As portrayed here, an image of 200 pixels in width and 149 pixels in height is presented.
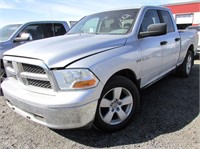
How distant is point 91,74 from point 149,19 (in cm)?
202

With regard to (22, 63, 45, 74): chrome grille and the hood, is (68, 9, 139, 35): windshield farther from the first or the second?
(22, 63, 45, 74): chrome grille

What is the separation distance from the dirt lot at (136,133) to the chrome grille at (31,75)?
81 centimetres

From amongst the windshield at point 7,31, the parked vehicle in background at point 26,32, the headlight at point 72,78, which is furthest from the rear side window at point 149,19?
the windshield at point 7,31

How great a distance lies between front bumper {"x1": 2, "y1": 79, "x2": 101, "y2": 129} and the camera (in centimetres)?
230

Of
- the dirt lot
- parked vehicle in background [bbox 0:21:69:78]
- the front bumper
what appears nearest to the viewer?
the front bumper

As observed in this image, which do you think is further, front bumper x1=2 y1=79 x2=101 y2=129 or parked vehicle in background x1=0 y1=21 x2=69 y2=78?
parked vehicle in background x1=0 y1=21 x2=69 y2=78

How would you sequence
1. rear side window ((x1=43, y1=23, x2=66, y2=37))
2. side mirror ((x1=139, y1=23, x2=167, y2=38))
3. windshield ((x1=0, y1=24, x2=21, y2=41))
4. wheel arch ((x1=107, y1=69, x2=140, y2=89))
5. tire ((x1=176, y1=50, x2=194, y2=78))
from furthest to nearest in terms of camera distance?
rear side window ((x1=43, y1=23, x2=66, y2=37)) → windshield ((x1=0, y1=24, x2=21, y2=41)) → tire ((x1=176, y1=50, x2=194, y2=78)) → side mirror ((x1=139, y1=23, x2=167, y2=38)) → wheel arch ((x1=107, y1=69, x2=140, y2=89))

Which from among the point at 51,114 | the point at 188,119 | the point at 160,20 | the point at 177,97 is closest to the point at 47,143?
the point at 51,114

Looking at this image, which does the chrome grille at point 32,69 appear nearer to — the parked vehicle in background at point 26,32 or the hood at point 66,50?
the hood at point 66,50

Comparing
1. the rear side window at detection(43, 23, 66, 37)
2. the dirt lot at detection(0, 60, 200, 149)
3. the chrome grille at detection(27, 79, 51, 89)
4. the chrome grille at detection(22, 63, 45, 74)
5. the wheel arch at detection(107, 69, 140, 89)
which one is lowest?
the dirt lot at detection(0, 60, 200, 149)

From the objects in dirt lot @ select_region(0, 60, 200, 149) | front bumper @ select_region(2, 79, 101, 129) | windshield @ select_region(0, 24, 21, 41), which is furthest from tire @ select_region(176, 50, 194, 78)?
windshield @ select_region(0, 24, 21, 41)

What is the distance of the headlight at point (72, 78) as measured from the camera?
2.35 m

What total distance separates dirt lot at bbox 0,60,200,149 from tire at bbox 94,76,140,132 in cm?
16

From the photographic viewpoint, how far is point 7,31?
625 cm
